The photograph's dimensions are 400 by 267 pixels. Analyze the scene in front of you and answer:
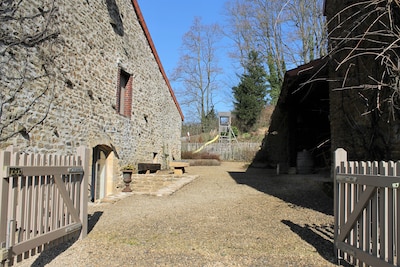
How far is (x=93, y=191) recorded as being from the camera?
31.1 ft

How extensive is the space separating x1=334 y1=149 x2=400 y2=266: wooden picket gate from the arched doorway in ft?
24.6

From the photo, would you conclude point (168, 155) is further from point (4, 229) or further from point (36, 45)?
point (4, 229)

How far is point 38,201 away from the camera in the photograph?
357 cm

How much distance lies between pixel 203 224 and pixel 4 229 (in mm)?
3239

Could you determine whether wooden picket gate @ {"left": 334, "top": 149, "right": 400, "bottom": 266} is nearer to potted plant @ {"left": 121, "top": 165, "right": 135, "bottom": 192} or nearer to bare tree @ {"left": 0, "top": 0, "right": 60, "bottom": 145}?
bare tree @ {"left": 0, "top": 0, "right": 60, "bottom": 145}

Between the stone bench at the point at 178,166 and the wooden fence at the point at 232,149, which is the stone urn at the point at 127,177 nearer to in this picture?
the stone bench at the point at 178,166

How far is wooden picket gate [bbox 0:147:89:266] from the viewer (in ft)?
10.1

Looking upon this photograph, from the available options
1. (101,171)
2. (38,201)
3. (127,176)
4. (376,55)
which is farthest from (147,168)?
(38,201)

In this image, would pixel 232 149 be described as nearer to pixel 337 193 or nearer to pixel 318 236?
pixel 318 236

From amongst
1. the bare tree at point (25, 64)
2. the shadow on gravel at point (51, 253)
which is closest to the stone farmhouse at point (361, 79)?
the shadow on gravel at point (51, 253)

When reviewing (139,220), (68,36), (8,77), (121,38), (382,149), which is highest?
(121,38)

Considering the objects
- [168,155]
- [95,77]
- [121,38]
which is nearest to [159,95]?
[168,155]

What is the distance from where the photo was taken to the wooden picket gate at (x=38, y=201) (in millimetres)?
3093

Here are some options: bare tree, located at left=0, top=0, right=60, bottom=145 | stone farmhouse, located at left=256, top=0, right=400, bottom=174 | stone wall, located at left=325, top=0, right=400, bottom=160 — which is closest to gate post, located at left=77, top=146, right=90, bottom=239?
bare tree, located at left=0, top=0, right=60, bottom=145
